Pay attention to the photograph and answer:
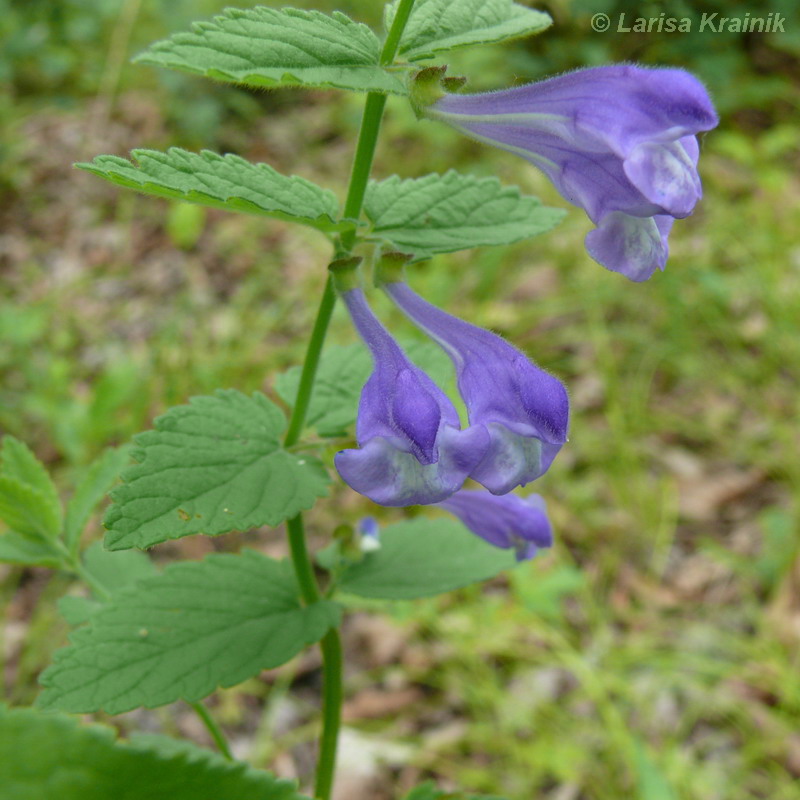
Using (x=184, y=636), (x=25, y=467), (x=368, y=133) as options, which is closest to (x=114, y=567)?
(x=25, y=467)

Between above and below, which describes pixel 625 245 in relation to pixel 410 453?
above

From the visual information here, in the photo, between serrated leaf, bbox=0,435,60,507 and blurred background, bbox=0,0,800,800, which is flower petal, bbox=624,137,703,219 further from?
blurred background, bbox=0,0,800,800

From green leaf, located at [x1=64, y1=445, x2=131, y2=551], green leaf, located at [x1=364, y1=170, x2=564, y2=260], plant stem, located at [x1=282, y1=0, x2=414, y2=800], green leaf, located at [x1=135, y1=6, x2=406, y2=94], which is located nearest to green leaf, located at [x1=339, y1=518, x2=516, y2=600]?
plant stem, located at [x1=282, y1=0, x2=414, y2=800]

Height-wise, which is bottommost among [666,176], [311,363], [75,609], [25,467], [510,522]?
[75,609]

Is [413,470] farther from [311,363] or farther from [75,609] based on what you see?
[75,609]

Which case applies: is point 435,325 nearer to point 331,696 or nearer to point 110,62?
point 331,696
